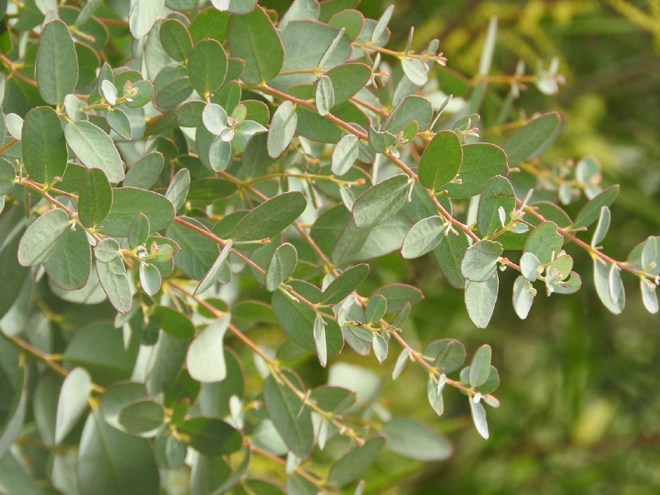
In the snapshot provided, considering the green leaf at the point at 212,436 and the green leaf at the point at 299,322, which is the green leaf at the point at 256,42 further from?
the green leaf at the point at 212,436

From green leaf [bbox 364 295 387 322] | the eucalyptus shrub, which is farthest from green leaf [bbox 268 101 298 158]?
green leaf [bbox 364 295 387 322]

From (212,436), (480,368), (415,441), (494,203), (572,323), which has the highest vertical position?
(494,203)

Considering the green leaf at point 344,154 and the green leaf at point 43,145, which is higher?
the green leaf at point 43,145

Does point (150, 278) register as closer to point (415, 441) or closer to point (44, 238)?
point (44, 238)

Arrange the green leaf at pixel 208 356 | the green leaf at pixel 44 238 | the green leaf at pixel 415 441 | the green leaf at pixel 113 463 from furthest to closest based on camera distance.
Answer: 1. the green leaf at pixel 415 441
2. the green leaf at pixel 113 463
3. the green leaf at pixel 208 356
4. the green leaf at pixel 44 238

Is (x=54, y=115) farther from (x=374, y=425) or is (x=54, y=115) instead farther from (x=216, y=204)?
(x=374, y=425)

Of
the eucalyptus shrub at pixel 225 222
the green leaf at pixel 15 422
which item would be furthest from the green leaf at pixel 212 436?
the green leaf at pixel 15 422

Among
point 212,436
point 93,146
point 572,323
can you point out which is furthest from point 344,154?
point 572,323
